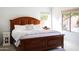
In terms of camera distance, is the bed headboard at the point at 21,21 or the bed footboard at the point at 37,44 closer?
the bed headboard at the point at 21,21

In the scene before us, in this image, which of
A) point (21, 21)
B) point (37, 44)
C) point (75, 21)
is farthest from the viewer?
point (37, 44)

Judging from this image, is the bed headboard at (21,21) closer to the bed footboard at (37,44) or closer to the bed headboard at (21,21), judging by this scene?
the bed headboard at (21,21)

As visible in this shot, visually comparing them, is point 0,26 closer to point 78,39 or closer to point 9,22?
point 9,22

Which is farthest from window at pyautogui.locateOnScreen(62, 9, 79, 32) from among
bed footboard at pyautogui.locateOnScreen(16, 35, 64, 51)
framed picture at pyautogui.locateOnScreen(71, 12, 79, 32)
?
bed footboard at pyautogui.locateOnScreen(16, 35, 64, 51)

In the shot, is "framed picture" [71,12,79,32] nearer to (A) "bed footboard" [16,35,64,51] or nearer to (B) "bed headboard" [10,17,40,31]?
(A) "bed footboard" [16,35,64,51]

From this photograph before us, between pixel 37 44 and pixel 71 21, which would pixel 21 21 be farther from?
pixel 37 44

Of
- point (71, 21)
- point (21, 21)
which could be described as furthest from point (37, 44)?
point (71, 21)

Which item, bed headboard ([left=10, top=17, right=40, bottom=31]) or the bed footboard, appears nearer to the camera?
bed headboard ([left=10, top=17, right=40, bottom=31])

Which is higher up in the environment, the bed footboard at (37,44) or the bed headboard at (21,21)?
the bed headboard at (21,21)

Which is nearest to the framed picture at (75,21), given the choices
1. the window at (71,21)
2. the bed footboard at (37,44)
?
the window at (71,21)

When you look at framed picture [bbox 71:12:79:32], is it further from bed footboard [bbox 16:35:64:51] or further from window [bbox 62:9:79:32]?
bed footboard [bbox 16:35:64:51]

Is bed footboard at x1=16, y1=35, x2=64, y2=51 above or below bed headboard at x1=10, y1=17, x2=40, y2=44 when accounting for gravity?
below
